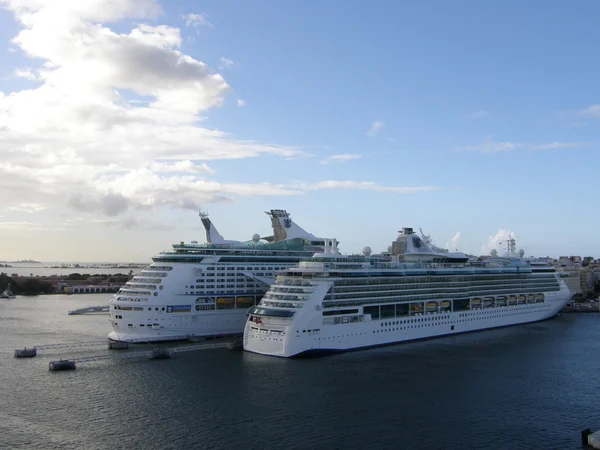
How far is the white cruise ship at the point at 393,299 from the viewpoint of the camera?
42250mm

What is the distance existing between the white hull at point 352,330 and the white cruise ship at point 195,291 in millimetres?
9462

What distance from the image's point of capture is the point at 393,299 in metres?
49.6

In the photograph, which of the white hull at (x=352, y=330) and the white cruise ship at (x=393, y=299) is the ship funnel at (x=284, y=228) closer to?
the white cruise ship at (x=393, y=299)

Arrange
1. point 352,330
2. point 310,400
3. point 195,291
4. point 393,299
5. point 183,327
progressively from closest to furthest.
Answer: point 310,400 → point 352,330 → point 393,299 → point 183,327 → point 195,291

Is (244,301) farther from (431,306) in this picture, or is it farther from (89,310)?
(89,310)

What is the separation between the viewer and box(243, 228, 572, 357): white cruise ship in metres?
42.2

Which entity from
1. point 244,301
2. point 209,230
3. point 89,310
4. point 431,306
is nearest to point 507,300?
point 431,306

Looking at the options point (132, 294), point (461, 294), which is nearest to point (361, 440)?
point (132, 294)

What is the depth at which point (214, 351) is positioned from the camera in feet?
147

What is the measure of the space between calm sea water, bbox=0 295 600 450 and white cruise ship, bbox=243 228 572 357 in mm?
1846

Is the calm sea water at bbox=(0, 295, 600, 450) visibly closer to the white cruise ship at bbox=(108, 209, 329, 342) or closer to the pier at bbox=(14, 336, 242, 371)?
the pier at bbox=(14, 336, 242, 371)

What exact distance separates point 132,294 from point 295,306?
16519 mm

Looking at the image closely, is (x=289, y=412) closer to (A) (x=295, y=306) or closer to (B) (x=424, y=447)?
(B) (x=424, y=447)

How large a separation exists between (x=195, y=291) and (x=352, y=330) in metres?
16.0
